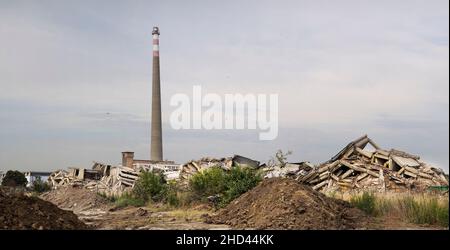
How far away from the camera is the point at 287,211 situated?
11.3m

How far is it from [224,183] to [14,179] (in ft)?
77.9

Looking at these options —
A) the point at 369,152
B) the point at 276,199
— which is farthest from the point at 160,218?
the point at 369,152

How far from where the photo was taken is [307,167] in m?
20.7

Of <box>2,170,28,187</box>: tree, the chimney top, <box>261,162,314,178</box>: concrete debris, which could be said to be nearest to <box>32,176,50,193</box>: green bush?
<box>2,170,28,187</box>: tree

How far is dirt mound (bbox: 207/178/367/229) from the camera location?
11.0m

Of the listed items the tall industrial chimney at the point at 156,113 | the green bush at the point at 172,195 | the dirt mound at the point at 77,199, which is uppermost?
the tall industrial chimney at the point at 156,113

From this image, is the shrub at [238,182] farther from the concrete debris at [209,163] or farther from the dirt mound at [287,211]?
the concrete debris at [209,163]

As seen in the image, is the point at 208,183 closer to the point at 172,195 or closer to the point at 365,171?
the point at 172,195

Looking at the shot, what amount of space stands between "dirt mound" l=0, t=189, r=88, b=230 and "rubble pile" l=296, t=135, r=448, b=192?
10529 millimetres

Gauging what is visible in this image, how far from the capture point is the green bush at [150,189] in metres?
19.6

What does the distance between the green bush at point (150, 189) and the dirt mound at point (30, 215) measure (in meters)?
8.70

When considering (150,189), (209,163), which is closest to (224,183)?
(150,189)

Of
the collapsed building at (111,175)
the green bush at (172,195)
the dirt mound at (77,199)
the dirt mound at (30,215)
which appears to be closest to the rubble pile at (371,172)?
the green bush at (172,195)
